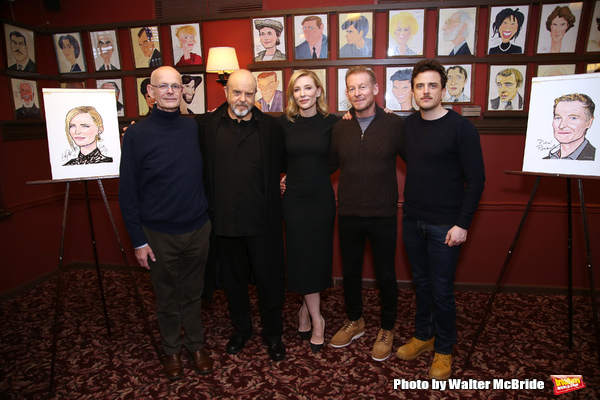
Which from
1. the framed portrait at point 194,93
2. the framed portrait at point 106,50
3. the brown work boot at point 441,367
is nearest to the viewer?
the brown work boot at point 441,367

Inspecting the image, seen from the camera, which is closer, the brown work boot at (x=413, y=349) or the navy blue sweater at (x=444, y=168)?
the navy blue sweater at (x=444, y=168)

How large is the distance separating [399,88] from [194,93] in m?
2.05

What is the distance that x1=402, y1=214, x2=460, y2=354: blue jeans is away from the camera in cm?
232

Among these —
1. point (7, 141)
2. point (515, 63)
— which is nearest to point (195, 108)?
point (7, 141)

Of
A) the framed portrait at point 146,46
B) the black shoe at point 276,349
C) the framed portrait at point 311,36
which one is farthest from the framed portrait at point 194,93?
the black shoe at point 276,349

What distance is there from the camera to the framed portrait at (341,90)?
11.5 ft

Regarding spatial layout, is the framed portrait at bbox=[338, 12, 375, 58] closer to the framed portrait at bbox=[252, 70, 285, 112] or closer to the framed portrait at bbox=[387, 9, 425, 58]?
the framed portrait at bbox=[387, 9, 425, 58]

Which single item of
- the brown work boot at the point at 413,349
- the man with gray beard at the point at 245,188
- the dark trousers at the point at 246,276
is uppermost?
the man with gray beard at the point at 245,188

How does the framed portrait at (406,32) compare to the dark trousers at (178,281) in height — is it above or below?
above

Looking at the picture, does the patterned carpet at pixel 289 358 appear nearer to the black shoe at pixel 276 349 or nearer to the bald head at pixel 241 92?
the black shoe at pixel 276 349

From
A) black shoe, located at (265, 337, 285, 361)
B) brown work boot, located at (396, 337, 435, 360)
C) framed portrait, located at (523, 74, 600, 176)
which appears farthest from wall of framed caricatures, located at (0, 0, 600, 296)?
black shoe, located at (265, 337, 285, 361)

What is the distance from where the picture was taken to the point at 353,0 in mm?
3426

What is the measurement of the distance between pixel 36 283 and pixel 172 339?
7.99ft

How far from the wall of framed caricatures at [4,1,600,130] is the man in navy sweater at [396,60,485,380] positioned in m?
1.30
